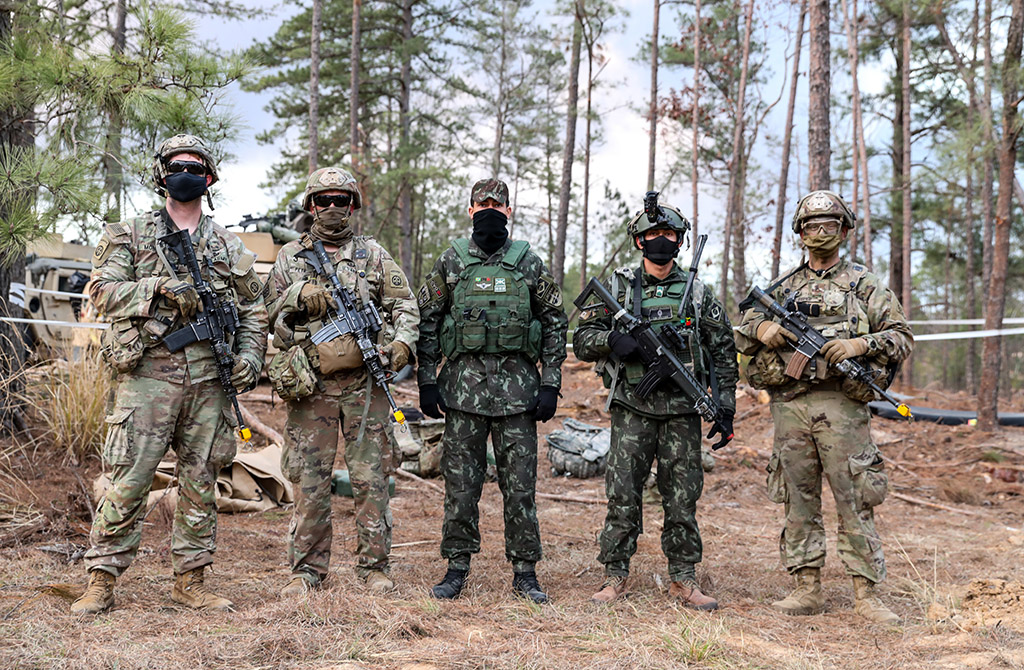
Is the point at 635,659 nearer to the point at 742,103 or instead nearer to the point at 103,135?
the point at 103,135

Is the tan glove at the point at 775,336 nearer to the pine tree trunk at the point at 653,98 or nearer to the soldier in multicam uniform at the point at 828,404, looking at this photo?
the soldier in multicam uniform at the point at 828,404

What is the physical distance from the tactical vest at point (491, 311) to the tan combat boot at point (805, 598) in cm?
202

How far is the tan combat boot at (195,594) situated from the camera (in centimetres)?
416

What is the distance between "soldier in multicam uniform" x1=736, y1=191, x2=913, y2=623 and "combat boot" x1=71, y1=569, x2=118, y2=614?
358 cm

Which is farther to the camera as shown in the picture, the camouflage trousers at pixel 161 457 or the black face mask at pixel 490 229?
the black face mask at pixel 490 229

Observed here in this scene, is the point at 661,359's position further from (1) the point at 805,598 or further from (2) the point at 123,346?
(2) the point at 123,346

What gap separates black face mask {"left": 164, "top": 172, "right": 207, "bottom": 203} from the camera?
14.1ft

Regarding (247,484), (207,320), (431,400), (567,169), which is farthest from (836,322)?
(567,169)

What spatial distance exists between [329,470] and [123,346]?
127cm

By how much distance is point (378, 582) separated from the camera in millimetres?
4500

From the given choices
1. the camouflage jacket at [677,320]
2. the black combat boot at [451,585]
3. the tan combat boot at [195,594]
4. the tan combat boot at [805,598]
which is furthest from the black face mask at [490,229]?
the tan combat boot at [805,598]

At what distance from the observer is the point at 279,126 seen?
22.0 m

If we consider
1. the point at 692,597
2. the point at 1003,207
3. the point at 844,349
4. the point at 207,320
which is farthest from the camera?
the point at 1003,207

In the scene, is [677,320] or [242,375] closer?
[242,375]
